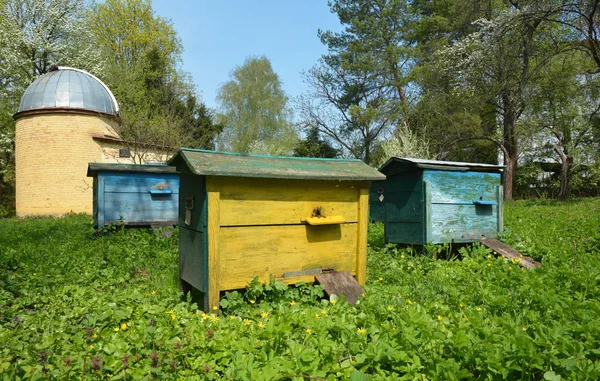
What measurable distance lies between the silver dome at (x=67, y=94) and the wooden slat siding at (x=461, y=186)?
18277 mm

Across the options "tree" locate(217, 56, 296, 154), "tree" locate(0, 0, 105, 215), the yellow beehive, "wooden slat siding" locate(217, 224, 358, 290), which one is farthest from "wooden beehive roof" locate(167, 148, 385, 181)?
"tree" locate(217, 56, 296, 154)

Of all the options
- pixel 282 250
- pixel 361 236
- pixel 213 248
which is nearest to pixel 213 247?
pixel 213 248

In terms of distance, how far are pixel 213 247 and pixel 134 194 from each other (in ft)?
17.7

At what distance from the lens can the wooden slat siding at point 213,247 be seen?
11.8 ft

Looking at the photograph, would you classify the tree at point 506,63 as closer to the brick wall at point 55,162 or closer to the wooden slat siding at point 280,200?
the wooden slat siding at point 280,200

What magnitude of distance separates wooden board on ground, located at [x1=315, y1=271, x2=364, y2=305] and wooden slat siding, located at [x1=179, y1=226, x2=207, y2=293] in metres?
1.17

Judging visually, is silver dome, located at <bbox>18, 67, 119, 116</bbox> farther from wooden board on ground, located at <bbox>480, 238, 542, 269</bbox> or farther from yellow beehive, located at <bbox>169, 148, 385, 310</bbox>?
wooden board on ground, located at <bbox>480, 238, 542, 269</bbox>

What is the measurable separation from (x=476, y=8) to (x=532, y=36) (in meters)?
3.25

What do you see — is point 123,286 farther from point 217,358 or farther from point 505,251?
point 505,251

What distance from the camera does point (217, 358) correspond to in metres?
2.50

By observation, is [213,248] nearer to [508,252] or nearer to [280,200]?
[280,200]

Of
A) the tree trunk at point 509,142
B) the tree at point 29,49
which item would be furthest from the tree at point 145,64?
the tree trunk at point 509,142

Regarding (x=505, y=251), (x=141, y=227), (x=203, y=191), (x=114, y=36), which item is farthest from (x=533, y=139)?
(x=114, y=36)

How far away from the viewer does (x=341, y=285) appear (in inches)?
159
